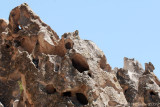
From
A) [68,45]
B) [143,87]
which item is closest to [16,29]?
[68,45]

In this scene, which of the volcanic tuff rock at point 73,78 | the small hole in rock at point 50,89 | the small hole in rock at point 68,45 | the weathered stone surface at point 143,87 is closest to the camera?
the volcanic tuff rock at point 73,78

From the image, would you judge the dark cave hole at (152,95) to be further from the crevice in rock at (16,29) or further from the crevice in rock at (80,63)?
the crevice in rock at (16,29)

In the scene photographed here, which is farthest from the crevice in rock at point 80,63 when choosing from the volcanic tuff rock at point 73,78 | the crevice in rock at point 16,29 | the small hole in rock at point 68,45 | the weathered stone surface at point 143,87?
the crevice in rock at point 16,29

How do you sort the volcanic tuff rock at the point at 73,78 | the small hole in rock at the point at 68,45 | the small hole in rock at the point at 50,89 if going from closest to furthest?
the volcanic tuff rock at the point at 73,78
the small hole in rock at the point at 50,89
the small hole in rock at the point at 68,45

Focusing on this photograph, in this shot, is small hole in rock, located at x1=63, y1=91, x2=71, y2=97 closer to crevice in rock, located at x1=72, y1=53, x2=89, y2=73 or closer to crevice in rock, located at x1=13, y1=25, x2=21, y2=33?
crevice in rock, located at x1=72, y1=53, x2=89, y2=73

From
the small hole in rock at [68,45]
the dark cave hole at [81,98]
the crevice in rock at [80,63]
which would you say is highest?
the small hole in rock at [68,45]

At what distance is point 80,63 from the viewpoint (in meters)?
10.8

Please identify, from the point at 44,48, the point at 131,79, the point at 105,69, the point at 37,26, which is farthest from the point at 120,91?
the point at 37,26

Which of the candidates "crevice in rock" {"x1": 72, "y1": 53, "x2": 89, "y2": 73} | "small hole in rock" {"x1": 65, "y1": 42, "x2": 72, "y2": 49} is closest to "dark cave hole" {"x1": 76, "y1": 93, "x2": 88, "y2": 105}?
"crevice in rock" {"x1": 72, "y1": 53, "x2": 89, "y2": 73}

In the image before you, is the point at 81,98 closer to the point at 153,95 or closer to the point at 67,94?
the point at 67,94

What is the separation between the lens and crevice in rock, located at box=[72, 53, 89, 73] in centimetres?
1059

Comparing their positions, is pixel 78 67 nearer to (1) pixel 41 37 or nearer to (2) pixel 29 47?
(1) pixel 41 37

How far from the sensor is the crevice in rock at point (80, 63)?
34.7 feet

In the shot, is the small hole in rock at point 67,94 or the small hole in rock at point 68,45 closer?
the small hole in rock at point 67,94
